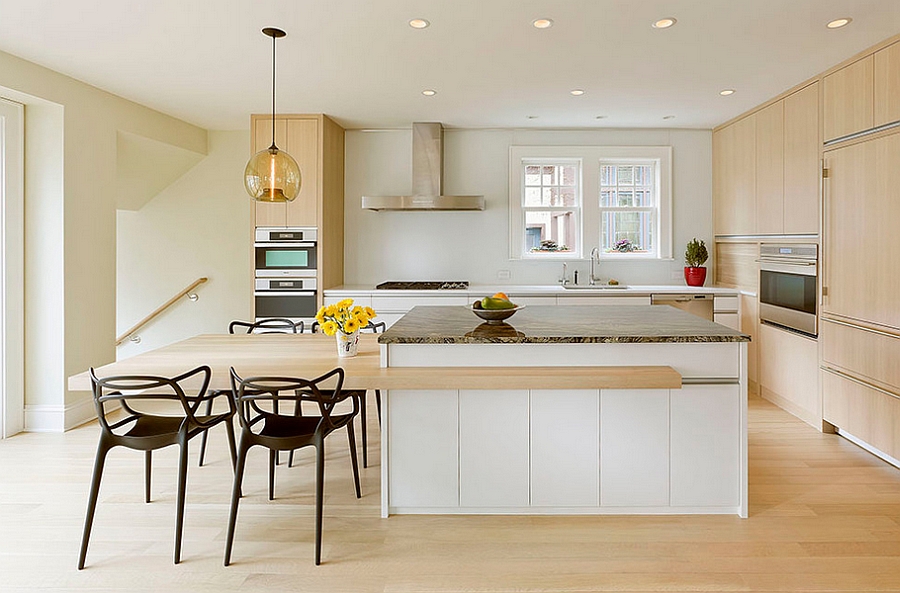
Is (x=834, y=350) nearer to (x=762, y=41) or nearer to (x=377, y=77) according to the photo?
(x=762, y=41)

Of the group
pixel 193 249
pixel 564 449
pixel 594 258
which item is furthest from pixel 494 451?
pixel 193 249

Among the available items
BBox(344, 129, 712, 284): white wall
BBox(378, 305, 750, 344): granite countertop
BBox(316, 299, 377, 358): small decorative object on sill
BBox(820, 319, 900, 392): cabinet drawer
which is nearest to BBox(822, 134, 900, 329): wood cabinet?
BBox(820, 319, 900, 392): cabinet drawer

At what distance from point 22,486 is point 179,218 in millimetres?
3828

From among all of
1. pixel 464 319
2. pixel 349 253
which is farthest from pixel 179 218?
pixel 464 319

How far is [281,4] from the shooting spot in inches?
128

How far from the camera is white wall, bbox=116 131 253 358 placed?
22.3ft

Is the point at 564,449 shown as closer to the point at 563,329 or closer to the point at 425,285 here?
the point at 563,329

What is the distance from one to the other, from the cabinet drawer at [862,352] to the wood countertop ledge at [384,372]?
1580 mm

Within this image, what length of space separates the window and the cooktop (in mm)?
696

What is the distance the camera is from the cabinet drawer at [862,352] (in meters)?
3.68

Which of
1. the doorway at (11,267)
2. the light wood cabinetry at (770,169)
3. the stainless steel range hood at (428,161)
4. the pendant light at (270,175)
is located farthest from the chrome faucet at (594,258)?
the doorway at (11,267)

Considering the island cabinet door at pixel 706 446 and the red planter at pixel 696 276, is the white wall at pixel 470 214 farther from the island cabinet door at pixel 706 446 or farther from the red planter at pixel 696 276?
the island cabinet door at pixel 706 446

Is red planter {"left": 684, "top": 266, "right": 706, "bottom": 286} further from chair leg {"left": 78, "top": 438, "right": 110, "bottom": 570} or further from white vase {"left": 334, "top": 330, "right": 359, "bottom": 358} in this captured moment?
chair leg {"left": 78, "top": 438, "right": 110, "bottom": 570}

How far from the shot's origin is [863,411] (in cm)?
399
